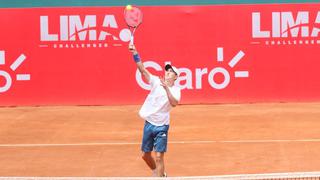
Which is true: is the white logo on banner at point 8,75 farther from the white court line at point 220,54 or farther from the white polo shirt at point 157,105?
the white polo shirt at point 157,105

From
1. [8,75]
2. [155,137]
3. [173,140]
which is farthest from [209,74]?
[155,137]

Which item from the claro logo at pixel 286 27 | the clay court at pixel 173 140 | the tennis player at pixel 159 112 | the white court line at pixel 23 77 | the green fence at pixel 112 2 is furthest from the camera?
the green fence at pixel 112 2

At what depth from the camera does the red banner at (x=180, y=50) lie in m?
18.2

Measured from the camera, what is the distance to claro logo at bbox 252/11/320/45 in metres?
18.1

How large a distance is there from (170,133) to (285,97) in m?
4.79

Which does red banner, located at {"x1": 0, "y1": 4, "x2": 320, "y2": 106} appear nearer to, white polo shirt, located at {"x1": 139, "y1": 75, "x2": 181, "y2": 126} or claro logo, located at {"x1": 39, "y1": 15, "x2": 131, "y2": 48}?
claro logo, located at {"x1": 39, "y1": 15, "x2": 131, "y2": 48}

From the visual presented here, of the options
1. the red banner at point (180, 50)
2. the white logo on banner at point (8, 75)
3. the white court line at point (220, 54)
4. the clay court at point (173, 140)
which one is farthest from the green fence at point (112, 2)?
the clay court at point (173, 140)

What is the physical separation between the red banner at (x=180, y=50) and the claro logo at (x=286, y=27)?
25mm

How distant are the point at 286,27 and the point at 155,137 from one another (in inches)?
364

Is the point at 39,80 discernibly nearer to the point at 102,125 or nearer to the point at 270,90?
the point at 102,125

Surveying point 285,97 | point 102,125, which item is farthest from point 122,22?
point 285,97

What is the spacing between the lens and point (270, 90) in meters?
18.3

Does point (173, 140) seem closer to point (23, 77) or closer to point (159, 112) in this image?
point (159, 112)

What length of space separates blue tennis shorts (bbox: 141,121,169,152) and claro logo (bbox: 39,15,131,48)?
865cm
